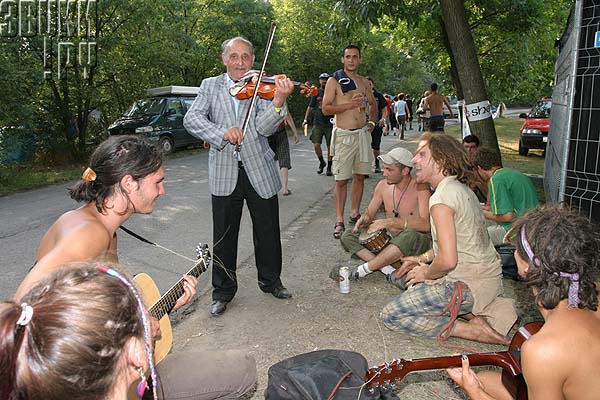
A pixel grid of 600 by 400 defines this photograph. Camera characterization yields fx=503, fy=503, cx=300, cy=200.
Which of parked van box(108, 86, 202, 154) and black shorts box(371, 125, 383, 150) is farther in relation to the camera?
parked van box(108, 86, 202, 154)

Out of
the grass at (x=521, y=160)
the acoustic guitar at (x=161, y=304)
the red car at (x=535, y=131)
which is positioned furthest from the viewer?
the red car at (x=535, y=131)

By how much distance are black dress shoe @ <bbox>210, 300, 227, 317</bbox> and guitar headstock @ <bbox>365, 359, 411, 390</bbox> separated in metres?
1.87

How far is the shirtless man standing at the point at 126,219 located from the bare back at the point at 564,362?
3.94ft

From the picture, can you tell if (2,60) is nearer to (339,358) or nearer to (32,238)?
(32,238)

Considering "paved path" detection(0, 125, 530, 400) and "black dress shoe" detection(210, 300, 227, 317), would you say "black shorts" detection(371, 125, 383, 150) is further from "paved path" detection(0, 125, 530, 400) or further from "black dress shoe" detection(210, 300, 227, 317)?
"black dress shoe" detection(210, 300, 227, 317)

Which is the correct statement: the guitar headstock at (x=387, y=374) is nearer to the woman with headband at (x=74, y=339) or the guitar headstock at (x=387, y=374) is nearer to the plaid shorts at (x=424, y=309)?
the plaid shorts at (x=424, y=309)

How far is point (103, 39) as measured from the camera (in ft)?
40.5

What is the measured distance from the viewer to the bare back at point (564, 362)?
180cm

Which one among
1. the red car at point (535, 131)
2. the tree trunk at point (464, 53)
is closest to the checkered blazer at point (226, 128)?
the tree trunk at point (464, 53)

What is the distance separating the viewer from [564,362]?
1792 millimetres

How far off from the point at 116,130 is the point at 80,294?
1342 centimetres

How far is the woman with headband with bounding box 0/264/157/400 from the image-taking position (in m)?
1.12

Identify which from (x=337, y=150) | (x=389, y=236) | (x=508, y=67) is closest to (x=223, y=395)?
(x=389, y=236)

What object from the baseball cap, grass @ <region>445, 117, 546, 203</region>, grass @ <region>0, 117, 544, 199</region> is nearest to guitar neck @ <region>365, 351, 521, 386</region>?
the baseball cap
